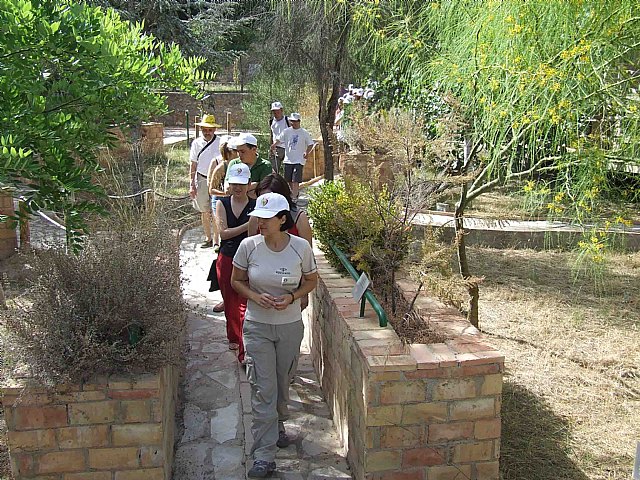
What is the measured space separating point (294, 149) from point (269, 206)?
765 cm

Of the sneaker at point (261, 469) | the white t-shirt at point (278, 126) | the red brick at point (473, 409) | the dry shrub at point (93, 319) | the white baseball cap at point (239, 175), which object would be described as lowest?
the sneaker at point (261, 469)

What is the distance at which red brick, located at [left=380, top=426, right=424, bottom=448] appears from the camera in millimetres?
3615

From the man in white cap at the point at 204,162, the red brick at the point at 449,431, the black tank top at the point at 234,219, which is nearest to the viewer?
the red brick at the point at 449,431

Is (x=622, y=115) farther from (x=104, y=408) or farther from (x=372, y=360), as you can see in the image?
(x=104, y=408)

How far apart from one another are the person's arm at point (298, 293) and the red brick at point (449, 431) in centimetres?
100

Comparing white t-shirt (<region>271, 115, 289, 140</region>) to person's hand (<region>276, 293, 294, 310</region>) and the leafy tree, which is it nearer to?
person's hand (<region>276, 293, 294, 310</region>)

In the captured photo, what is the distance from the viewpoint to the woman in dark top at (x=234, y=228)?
5102mm

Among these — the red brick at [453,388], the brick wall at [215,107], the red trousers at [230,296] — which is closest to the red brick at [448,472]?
the red brick at [453,388]

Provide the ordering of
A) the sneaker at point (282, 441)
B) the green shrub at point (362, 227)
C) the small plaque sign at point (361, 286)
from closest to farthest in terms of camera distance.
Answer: the small plaque sign at point (361, 286) < the sneaker at point (282, 441) < the green shrub at point (362, 227)

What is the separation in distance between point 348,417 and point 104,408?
1.36 meters

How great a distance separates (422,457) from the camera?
3.68m

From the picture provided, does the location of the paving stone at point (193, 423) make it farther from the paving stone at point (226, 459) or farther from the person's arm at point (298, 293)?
the person's arm at point (298, 293)

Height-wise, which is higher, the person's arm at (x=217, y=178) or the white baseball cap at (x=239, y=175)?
the white baseball cap at (x=239, y=175)

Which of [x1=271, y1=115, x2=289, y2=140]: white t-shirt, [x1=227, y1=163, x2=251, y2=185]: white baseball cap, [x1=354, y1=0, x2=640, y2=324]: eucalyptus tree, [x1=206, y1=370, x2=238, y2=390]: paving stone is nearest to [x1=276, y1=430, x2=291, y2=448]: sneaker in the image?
[x1=206, y1=370, x2=238, y2=390]: paving stone
